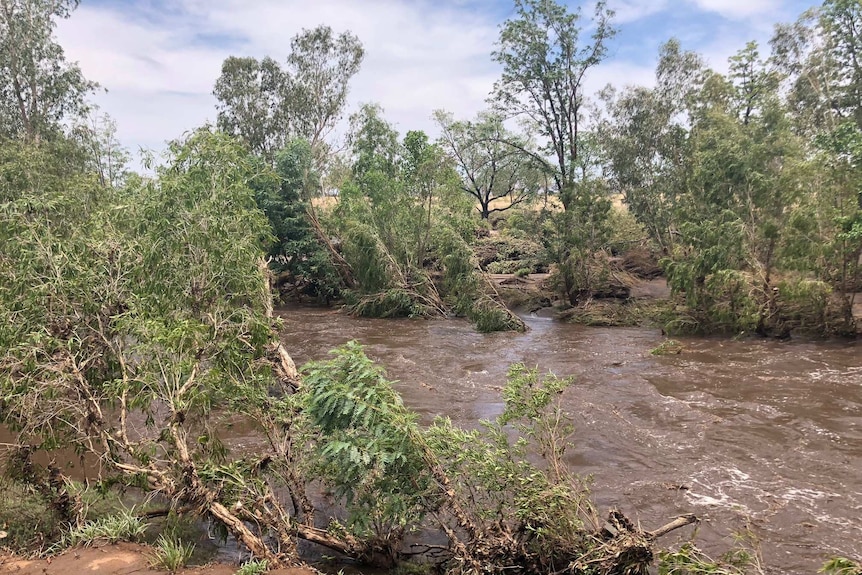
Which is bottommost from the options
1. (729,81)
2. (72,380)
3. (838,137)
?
(72,380)

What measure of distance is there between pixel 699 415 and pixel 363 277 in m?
16.1

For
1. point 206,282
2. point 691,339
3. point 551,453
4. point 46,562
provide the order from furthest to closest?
point 691,339 < point 206,282 < point 551,453 < point 46,562

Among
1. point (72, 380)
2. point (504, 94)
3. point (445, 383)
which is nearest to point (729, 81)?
point (504, 94)

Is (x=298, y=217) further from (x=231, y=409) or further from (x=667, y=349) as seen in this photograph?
(x=231, y=409)

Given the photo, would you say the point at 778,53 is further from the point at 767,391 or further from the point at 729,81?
the point at 767,391

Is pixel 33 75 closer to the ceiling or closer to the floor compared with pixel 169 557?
closer to the ceiling

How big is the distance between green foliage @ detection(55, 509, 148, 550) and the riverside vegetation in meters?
0.04

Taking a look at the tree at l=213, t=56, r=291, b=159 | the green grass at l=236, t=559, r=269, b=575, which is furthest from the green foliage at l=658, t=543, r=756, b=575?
the tree at l=213, t=56, r=291, b=159

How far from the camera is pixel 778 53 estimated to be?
83.7 feet

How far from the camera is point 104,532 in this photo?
18.6 feet

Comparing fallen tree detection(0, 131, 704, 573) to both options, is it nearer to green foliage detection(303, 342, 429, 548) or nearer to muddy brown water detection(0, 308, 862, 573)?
green foliage detection(303, 342, 429, 548)

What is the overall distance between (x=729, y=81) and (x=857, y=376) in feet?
40.2

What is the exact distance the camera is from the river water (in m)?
6.80

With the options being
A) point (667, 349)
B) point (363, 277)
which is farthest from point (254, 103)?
point (667, 349)
